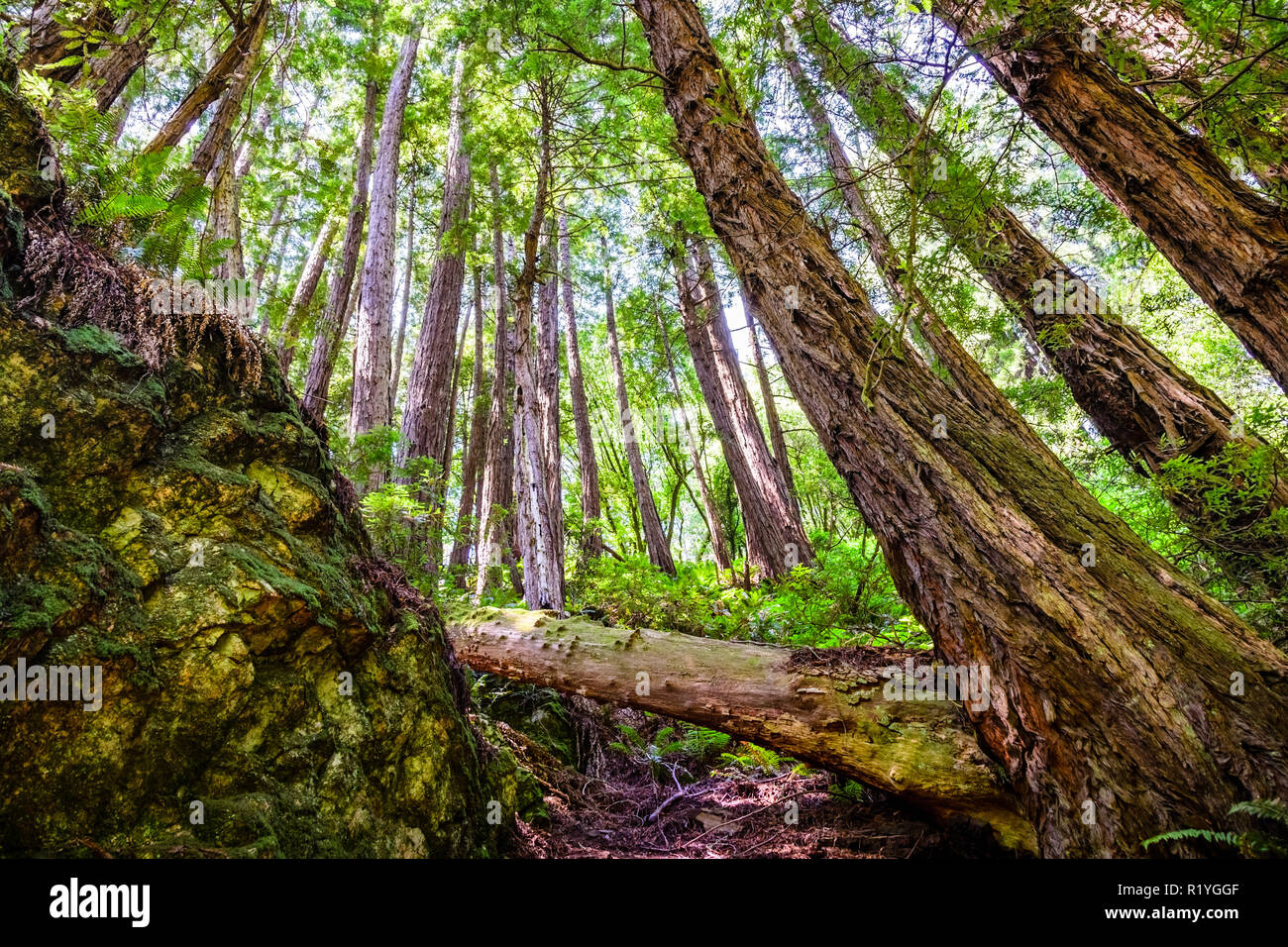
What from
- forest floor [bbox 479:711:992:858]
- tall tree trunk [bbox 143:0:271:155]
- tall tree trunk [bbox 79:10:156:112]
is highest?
tall tree trunk [bbox 79:10:156:112]

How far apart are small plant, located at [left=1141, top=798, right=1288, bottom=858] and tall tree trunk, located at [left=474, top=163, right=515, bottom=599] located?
20.5 feet

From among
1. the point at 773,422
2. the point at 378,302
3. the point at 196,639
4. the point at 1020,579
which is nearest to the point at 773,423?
the point at 773,422

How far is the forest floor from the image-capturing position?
9.46 ft

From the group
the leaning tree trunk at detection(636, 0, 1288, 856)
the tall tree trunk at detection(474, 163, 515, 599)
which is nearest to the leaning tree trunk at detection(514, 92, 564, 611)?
the tall tree trunk at detection(474, 163, 515, 599)

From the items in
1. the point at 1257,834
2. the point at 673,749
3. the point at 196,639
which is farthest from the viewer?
the point at 673,749

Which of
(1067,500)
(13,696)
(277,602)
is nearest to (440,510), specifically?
(277,602)

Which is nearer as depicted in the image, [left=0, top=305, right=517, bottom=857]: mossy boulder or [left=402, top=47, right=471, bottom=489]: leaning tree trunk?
[left=0, top=305, right=517, bottom=857]: mossy boulder

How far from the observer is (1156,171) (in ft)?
10.5

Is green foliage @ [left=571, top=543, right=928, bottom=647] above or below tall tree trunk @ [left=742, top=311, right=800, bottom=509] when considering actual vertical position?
below

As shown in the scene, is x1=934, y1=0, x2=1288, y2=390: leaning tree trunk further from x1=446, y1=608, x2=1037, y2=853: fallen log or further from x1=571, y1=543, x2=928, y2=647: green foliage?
x1=571, y1=543, x2=928, y2=647: green foliage

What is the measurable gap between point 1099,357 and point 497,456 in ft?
28.5

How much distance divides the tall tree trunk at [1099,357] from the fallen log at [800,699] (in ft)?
6.63

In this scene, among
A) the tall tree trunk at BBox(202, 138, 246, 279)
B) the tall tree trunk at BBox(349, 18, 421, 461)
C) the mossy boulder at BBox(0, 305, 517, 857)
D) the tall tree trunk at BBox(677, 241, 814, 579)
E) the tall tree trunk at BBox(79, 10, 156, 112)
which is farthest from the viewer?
the tall tree trunk at BBox(677, 241, 814, 579)

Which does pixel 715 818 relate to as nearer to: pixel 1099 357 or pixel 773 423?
pixel 1099 357
